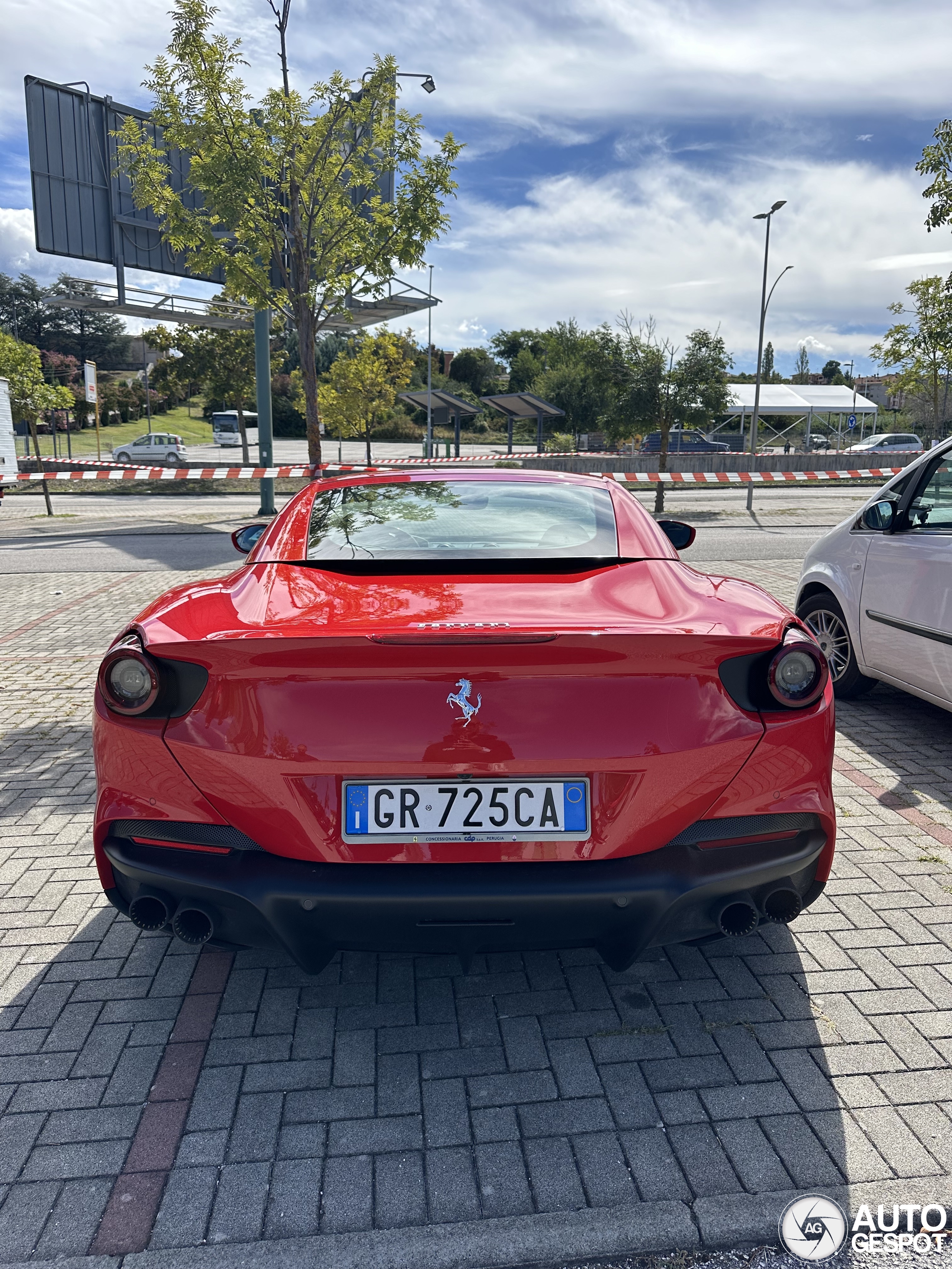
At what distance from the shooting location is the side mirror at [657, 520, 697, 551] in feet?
14.0

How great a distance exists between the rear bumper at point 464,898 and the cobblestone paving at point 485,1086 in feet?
1.29

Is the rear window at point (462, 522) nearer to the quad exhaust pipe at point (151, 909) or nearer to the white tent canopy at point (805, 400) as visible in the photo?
the quad exhaust pipe at point (151, 909)

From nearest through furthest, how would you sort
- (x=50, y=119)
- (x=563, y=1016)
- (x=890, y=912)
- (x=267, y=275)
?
(x=563, y=1016) < (x=890, y=912) < (x=267, y=275) < (x=50, y=119)

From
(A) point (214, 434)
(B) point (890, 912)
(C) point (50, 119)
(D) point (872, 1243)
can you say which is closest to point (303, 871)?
(D) point (872, 1243)

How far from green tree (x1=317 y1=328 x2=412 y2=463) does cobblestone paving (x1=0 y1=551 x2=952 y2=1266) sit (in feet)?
123

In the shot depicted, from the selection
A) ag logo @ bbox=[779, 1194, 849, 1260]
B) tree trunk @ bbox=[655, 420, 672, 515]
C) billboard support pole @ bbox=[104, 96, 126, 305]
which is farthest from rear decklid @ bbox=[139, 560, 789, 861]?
billboard support pole @ bbox=[104, 96, 126, 305]

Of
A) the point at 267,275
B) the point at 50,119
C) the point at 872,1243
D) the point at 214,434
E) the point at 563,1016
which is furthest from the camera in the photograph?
the point at 214,434

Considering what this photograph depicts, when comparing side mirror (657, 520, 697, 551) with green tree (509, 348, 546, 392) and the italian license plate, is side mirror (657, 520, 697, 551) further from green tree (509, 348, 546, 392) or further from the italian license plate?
green tree (509, 348, 546, 392)

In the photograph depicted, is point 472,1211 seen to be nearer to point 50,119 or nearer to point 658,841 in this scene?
point 658,841

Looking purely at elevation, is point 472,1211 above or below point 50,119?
below

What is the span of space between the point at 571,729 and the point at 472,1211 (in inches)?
41.8

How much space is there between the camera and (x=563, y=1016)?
278cm

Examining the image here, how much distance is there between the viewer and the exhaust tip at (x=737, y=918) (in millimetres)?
2404

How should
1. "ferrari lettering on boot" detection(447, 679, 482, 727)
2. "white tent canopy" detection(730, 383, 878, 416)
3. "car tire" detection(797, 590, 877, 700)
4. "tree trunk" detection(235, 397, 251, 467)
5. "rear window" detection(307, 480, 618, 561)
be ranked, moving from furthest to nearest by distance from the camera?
"white tent canopy" detection(730, 383, 878, 416), "tree trunk" detection(235, 397, 251, 467), "car tire" detection(797, 590, 877, 700), "rear window" detection(307, 480, 618, 561), "ferrari lettering on boot" detection(447, 679, 482, 727)
